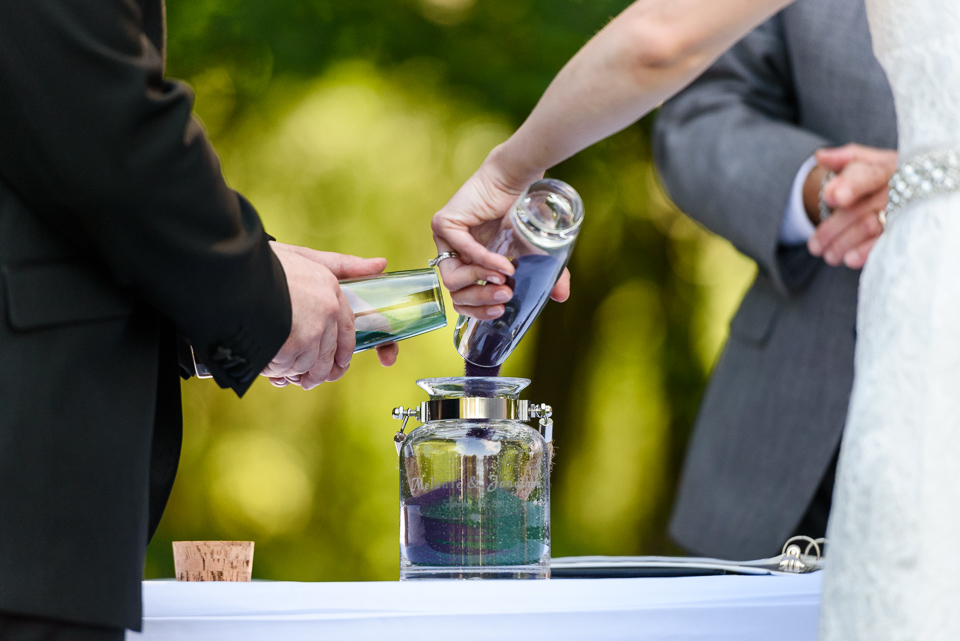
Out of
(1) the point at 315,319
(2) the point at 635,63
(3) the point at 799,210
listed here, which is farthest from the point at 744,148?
(1) the point at 315,319

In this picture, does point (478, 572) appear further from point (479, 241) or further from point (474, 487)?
point (479, 241)

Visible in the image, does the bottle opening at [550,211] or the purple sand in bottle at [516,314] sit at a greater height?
the bottle opening at [550,211]

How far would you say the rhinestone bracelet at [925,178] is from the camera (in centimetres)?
77

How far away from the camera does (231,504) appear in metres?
5.21

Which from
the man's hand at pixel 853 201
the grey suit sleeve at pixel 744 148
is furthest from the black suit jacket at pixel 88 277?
the grey suit sleeve at pixel 744 148

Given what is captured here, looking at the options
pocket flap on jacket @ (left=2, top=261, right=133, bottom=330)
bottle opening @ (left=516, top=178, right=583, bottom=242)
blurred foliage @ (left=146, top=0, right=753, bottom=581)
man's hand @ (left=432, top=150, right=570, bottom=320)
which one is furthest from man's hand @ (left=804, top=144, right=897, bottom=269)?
blurred foliage @ (left=146, top=0, right=753, bottom=581)

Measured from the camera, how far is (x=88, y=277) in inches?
32.7

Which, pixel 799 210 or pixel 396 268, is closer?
pixel 799 210

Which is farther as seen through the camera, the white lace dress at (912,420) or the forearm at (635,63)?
the forearm at (635,63)

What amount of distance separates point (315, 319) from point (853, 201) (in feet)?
3.64

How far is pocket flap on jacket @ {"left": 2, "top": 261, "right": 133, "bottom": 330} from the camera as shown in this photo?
0.77 m

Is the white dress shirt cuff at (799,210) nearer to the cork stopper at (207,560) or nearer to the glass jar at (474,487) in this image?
the glass jar at (474,487)

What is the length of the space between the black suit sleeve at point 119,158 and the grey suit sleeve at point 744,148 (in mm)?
1390

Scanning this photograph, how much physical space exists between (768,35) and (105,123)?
69.2 inches
